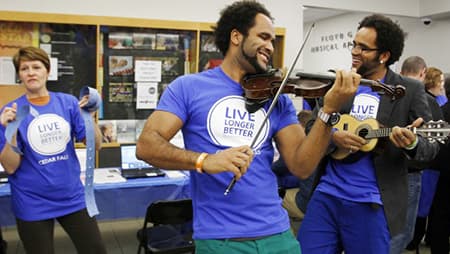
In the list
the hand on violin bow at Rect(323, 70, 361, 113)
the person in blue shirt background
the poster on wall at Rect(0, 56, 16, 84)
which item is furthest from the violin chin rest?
the poster on wall at Rect(0, 56, 16, 84)

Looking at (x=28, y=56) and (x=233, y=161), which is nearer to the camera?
(x=233, y=161)

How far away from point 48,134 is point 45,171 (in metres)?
0.20

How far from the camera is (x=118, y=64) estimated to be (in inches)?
191

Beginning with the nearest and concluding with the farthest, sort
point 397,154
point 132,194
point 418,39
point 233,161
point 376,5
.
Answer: point 233,161 < point 397,154 < point 132,194 < point 376,5 < point 418,39

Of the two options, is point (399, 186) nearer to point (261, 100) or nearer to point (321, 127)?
point (321, 127)

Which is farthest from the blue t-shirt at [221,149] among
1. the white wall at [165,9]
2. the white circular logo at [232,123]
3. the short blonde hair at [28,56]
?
Answer: the white wall at [165,9]

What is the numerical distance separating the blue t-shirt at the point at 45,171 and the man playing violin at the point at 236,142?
1.04 metres

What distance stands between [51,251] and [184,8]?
351cm

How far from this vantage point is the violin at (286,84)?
1.56m

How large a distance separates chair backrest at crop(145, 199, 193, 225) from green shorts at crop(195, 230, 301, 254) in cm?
145

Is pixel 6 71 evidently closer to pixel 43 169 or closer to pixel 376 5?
pixel 43 169

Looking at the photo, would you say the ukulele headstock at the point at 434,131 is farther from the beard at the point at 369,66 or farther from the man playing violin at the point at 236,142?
the man playing violin at the point at 236,142

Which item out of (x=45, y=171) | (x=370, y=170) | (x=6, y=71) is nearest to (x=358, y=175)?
(x=370, y=170)

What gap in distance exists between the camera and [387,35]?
2.24 meters
